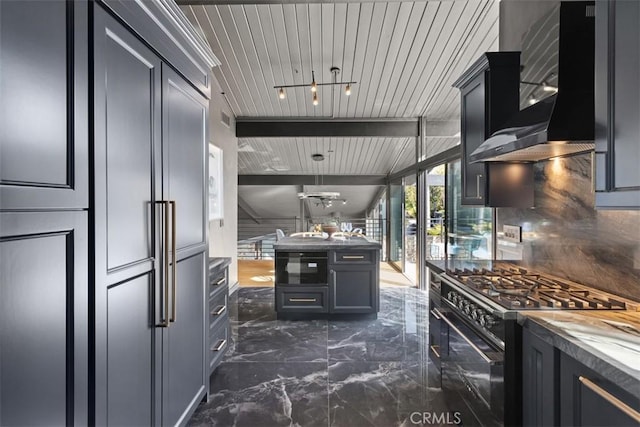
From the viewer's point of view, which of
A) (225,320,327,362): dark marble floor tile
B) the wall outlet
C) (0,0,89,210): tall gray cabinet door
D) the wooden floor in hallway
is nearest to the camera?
(0,0,89,210): tall gray cabinet door

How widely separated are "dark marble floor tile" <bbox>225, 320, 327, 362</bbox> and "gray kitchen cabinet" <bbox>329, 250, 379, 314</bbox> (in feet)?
1.12

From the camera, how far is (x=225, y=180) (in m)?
5.29

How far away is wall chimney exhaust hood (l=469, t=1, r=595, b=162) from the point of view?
5.18ft

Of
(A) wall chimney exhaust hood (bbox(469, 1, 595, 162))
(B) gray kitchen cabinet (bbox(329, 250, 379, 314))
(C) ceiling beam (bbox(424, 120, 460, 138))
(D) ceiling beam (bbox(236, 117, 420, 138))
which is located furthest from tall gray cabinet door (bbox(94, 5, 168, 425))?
(D) ceiling beam (bbox(236, 117, 420, 138))

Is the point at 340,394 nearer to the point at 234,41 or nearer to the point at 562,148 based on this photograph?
the point at 562,148

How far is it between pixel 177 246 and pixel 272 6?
7.01 ft

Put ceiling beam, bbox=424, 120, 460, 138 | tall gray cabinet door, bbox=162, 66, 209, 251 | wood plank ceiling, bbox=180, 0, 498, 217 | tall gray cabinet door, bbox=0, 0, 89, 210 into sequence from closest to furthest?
tall gray cabinet door, bbox=0, 0, 89, 210 < tall gray cabinet door, bbox=162, 66, 209, 251 < wood plank ceiling, bbox=180, 0, 498, 217 < ceiling beam, bbox=424, 120, 460, 138

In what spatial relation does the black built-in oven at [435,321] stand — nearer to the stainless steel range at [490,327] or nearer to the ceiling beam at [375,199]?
the stainless steel range at [490,327]

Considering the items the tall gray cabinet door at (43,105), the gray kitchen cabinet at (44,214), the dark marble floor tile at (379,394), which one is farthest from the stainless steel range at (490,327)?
the tall gray cabinet door at (43,105)

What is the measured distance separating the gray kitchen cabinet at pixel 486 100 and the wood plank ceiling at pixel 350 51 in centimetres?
64

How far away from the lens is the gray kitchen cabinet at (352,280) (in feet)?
13.0

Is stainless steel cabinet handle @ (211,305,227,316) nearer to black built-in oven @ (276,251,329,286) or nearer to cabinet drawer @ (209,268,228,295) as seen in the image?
cabinet drawer @ (209,268,228,295)

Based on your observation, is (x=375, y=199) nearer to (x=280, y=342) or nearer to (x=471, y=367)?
(x=280, y=342)

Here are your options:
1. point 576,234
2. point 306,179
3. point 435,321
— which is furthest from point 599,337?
point 306,179
